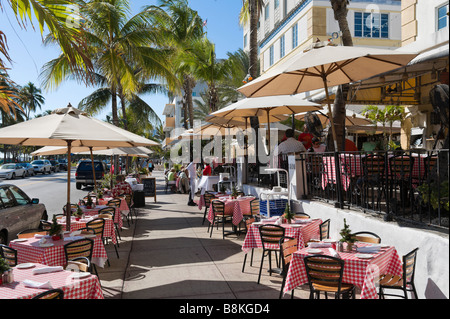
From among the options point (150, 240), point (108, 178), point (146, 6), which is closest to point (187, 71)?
point (146, 6)

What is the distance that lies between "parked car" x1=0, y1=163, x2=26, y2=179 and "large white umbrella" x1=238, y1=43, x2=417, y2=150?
3354 centimetres

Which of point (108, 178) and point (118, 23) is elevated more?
point (118, 23)

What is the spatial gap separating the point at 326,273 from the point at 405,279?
880 millimetres

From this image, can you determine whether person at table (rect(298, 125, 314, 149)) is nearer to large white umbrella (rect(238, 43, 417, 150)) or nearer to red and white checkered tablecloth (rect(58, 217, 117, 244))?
large white umbrella (rect(238, 43, 417, 150))

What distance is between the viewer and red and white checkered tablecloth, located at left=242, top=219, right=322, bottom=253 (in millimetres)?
6371

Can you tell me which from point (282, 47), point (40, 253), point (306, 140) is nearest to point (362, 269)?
point (40, 253)

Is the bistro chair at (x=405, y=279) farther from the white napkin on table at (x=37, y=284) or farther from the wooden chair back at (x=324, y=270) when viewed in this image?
the white napkin on table at (x=37, y=284)

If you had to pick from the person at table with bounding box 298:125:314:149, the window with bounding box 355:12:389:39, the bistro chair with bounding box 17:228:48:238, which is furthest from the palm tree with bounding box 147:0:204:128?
the bistro chair with bounding box 17:228:48:238

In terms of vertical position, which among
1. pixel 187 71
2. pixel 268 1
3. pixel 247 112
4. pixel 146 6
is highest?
pixel 268 1

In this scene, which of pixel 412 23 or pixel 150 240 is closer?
pixel 150 240

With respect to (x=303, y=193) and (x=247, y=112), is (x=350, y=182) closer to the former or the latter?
(x=303, y=193)

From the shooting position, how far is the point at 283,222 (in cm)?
692

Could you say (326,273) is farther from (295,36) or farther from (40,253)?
(295,36)
